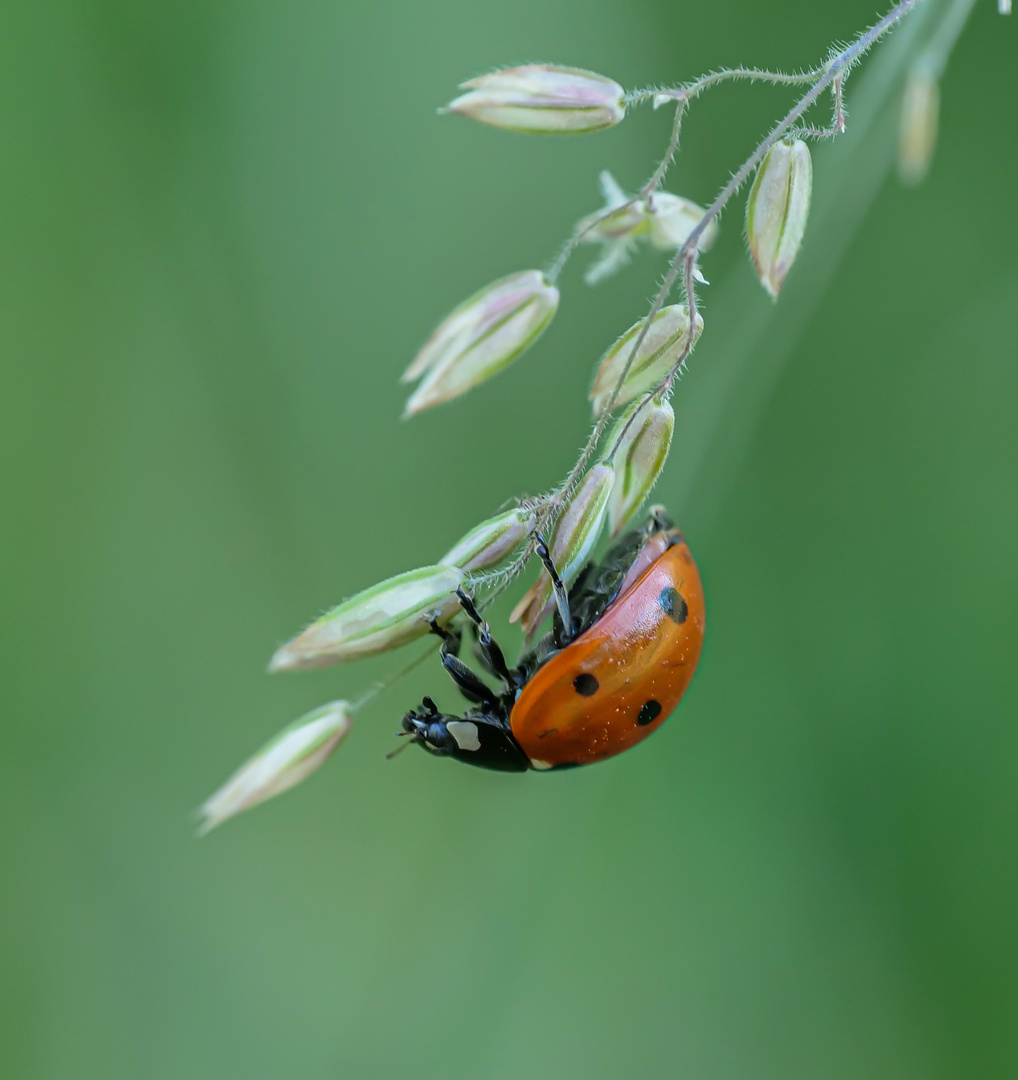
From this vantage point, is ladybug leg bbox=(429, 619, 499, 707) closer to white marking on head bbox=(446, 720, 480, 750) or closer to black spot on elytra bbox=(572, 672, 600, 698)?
white marking on head bbox=(446, 720, 480, 750)

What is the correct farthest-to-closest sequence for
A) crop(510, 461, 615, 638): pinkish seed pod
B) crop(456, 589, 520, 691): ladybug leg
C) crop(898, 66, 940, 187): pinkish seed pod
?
crop(456, 589, 520, 691): ladybug leg
crop(510, 461, 615, 638): pinkish seed pod
crop(898, 66, 940, 187): pinkish seed pod

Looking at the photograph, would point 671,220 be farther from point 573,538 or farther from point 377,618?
point 377,618

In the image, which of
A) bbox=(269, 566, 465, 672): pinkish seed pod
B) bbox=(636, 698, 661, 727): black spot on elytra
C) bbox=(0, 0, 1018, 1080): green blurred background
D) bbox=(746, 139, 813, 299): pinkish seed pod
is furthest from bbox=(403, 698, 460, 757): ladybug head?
bbox=(746, 139, 813, 299): pinkish seed pod

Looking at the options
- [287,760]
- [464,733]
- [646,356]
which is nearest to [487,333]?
[646,356]

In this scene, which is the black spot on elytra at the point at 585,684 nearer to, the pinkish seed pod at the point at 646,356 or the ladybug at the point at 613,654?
the ladybug at the point at 613,654

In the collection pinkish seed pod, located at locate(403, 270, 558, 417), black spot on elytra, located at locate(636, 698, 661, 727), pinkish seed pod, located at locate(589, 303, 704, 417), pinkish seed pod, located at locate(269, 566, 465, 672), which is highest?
pinkish seed pod, located at locate(403, 270, 558, 417)

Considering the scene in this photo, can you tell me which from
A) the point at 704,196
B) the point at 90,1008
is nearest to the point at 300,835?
the point at 90,1008
